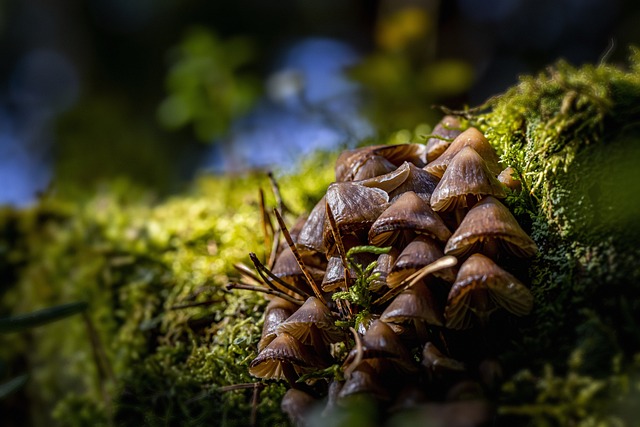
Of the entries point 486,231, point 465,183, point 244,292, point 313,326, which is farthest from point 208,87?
point 486,231

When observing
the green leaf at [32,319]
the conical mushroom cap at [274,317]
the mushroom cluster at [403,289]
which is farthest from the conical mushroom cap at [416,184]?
the green leaf at [32,319]

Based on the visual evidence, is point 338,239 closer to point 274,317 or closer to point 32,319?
point 274,317

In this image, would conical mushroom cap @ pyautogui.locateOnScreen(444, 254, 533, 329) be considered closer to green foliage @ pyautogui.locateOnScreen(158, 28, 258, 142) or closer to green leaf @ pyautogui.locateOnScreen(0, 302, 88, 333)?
green leaf @ pyautogui.locateOnScreen(0, 302, 88, 333)

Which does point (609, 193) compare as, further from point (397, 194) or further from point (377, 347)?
point (377, 347)

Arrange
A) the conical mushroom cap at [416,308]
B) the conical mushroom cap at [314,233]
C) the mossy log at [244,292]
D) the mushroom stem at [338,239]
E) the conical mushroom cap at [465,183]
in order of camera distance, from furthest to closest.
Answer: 1. the conical mushroom cap at [314,233]
2. the mushroom stem at [338,239]
3. the conical mushroom cap at [465,183]
4. the conical mushroom cap at [416,308]
5. the mossy log at [244,292]

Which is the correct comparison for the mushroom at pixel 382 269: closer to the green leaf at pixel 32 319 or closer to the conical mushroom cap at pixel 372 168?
the conical mushroom cap at pixel 372 168

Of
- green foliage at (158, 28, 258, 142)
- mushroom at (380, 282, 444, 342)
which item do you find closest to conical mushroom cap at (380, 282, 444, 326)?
mushroom at (380, 282, 444, 342)
